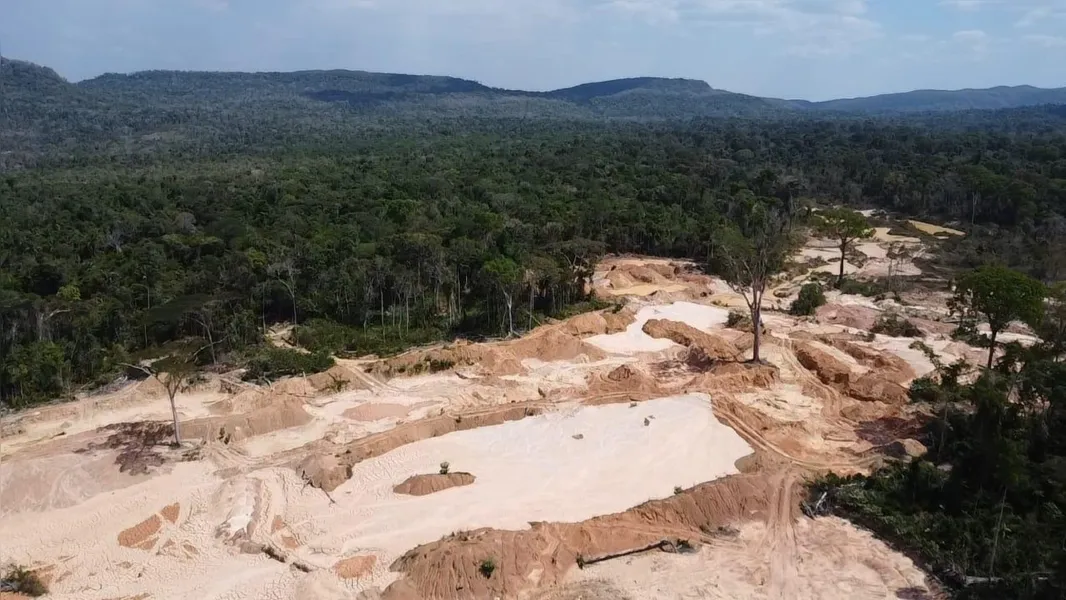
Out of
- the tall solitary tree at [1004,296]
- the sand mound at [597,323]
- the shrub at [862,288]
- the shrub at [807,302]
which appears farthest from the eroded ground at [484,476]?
the shrub at [862,288]

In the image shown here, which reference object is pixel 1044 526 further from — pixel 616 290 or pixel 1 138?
pixel 1 138

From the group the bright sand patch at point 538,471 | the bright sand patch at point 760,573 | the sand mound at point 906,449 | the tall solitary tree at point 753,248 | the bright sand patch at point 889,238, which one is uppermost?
the tall solitary tree at point 753,248

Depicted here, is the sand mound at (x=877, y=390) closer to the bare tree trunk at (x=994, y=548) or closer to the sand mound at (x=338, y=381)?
the bare tree trunk at (x=994, y=548)

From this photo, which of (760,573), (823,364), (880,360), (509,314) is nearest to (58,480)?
(509,314)

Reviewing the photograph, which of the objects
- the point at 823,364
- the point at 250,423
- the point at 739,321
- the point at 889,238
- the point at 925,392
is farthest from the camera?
the point at 889,238

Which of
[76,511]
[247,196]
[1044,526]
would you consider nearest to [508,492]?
[76,511]

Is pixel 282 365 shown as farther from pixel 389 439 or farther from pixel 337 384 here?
pixel 389 439

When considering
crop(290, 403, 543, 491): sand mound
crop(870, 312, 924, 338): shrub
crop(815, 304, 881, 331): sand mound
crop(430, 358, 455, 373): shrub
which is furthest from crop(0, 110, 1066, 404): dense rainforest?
crop(870, 312, 924, 338): shrub
